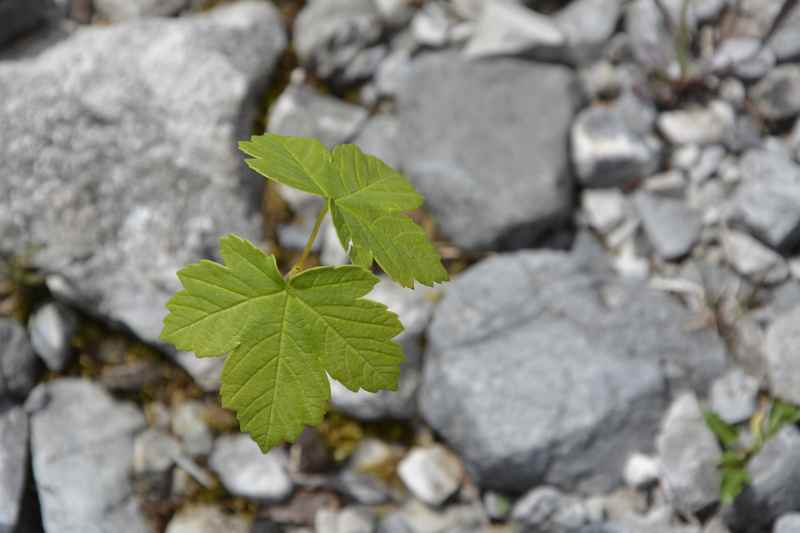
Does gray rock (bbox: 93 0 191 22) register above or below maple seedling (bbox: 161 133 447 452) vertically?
below

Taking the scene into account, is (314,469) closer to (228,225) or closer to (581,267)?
(228,225)

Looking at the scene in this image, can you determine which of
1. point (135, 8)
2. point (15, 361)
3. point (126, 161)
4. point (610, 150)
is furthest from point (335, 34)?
point (15, 361)

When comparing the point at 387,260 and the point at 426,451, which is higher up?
the point at 387,260

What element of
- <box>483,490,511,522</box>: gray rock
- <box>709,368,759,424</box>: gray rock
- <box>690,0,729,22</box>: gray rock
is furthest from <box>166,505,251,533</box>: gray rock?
<box>690,0,729,22</box>: gray rock

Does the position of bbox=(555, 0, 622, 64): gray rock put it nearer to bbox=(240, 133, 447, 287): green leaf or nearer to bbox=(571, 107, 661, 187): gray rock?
bbox=(571, 107, 661, 187): gray rock

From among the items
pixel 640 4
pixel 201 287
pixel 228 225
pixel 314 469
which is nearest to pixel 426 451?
pixel 314 469

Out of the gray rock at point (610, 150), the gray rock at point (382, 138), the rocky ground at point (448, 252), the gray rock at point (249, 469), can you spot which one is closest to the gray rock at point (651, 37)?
the rocky ground at point (448, 252)
